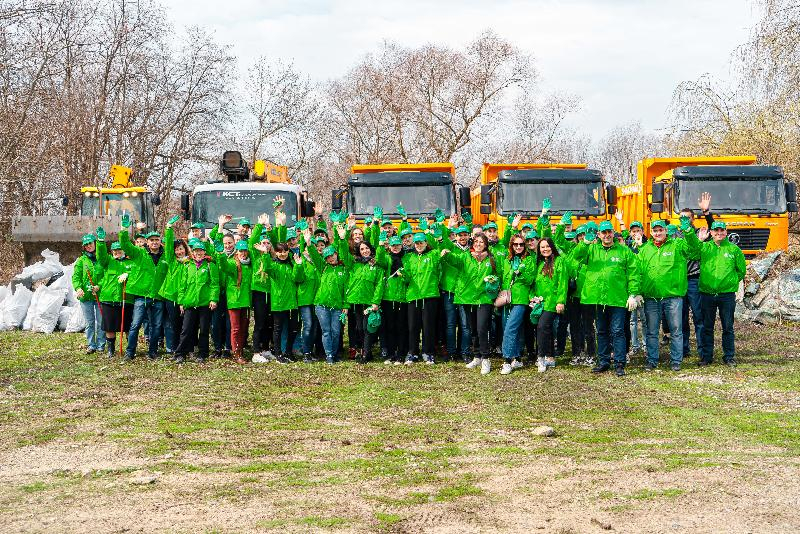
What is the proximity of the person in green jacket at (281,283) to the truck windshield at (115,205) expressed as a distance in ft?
43.8

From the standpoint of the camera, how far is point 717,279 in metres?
12.6

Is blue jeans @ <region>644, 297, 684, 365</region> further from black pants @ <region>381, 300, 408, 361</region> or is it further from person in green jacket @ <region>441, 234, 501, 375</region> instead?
black pants @ <region>381, 300, 408, 361</region>

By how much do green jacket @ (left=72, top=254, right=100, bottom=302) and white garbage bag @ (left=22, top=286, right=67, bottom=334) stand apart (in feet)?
13.3

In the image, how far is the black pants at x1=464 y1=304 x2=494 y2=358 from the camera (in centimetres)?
1261

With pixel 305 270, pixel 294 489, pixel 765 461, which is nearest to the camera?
pixel 294 489

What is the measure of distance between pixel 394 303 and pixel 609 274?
3039 millimetres

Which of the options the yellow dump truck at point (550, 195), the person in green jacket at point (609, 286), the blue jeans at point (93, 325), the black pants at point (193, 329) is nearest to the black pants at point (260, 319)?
the black pants at point (193, 329)

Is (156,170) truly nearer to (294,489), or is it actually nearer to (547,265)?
(547,265)

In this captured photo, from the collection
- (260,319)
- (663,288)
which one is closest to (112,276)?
(260,319)

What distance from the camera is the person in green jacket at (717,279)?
1261 centimetres

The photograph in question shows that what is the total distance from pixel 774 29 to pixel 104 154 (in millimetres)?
26481

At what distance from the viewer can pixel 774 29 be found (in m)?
21.9

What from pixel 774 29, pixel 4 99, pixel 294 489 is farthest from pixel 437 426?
pixel 4 99

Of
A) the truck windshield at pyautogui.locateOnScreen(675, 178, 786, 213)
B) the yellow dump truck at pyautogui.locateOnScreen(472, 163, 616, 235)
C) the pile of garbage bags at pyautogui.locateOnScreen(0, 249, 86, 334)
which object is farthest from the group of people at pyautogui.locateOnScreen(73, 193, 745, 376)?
the truck windshield at pyautogui.locateOnScreen(675, 178, 786, 213)
